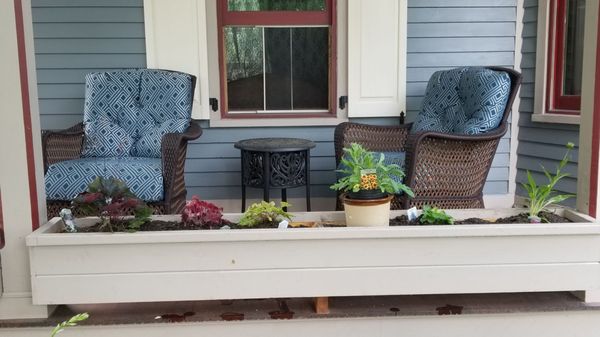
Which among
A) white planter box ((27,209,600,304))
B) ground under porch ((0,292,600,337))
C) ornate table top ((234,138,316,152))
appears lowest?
ground under porch ((0,292,600,337))

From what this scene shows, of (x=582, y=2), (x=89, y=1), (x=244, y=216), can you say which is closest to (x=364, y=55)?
(x=582, y=2)

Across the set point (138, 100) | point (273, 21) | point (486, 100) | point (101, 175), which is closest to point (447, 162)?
point (486, 100)

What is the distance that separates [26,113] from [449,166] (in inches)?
81.7

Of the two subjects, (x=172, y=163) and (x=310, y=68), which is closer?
(x=172, y=163)

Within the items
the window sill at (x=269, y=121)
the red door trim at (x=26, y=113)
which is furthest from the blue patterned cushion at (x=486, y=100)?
the red door trim at (x=26, y=113)

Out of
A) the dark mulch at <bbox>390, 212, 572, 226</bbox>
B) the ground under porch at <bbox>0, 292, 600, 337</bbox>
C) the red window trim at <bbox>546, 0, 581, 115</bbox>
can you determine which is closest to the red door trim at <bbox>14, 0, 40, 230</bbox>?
the ground under porch at <bbox>0, 292, 600, 337</bbox>

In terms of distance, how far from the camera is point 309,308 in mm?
1768

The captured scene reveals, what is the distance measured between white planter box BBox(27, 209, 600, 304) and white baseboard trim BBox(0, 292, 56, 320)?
52 millimetres

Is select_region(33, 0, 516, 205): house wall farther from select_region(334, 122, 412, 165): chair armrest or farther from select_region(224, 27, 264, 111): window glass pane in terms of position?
select_region(334, 122, 412, 165): chair armrest

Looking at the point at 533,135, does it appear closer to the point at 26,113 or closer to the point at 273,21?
the point at 273,21

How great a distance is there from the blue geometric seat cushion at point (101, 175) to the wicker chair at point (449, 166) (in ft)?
4.13

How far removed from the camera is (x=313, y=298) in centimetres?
179

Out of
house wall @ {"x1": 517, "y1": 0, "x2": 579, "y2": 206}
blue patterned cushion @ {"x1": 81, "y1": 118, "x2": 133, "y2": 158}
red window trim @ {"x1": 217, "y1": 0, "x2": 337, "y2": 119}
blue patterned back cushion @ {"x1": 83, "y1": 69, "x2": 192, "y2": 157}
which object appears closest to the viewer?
blue patterned cushion @ {"x1": 81, "y1": 118, "x2": 133, "y2": 158}

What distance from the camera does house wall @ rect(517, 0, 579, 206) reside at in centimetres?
371
